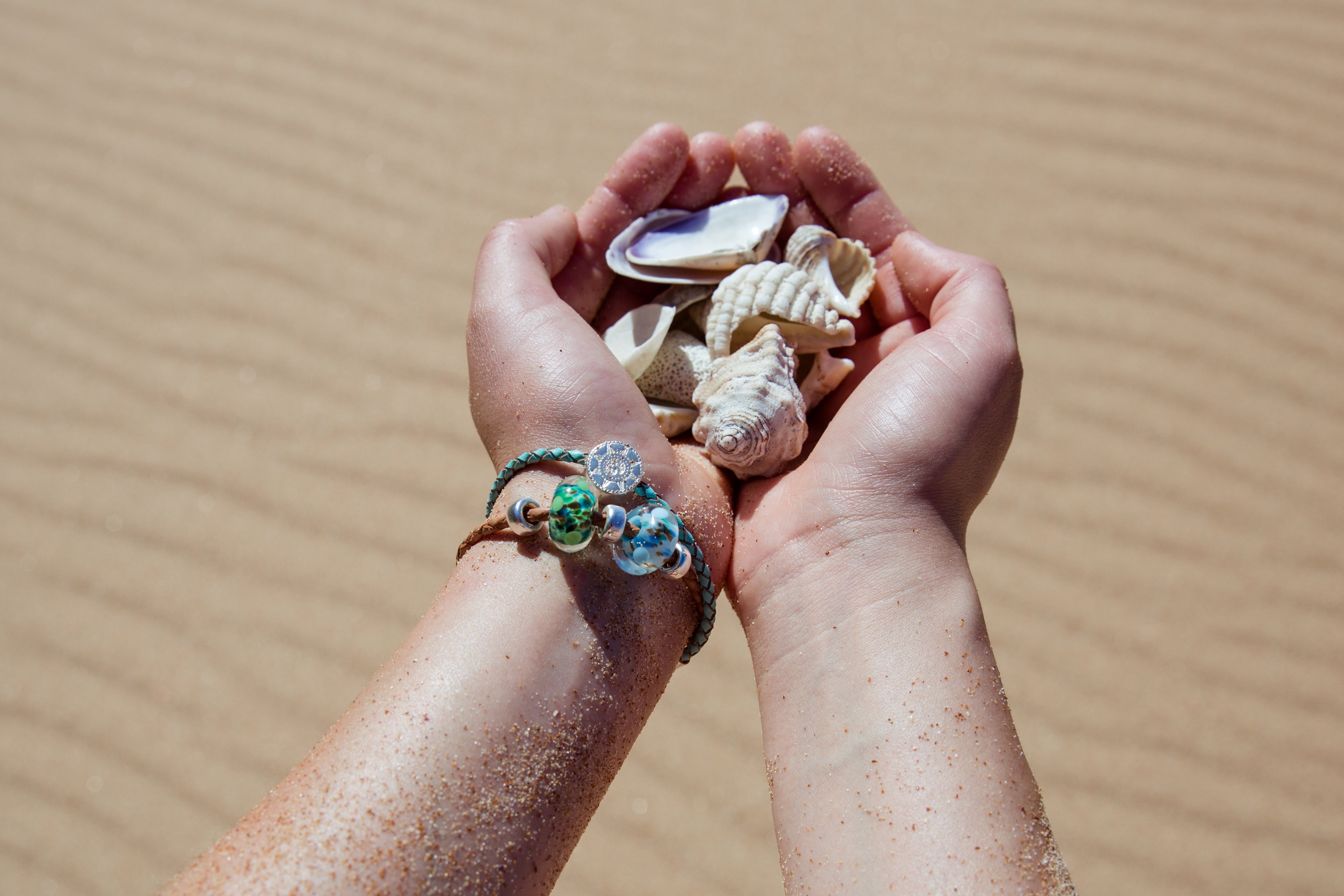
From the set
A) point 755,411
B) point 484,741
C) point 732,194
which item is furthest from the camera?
point 732,194

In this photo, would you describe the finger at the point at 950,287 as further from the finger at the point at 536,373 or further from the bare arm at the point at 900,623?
the finger at the point at 536,373

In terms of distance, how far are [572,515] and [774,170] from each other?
3.89ft

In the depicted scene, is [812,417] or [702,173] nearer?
[812,417]

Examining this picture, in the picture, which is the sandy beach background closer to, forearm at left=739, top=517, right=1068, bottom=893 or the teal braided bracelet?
forearm at left=739, top=517, right=1068, bottom=893

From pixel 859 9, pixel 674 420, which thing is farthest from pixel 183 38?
pixel 674 420

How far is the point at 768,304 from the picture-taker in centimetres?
202

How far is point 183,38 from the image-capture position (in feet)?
13.9

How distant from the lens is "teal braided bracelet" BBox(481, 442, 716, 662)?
5.08ft

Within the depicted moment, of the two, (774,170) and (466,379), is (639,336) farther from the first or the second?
(466,379)

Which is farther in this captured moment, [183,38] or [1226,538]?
[183,38]

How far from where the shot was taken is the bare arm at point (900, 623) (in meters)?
1.43

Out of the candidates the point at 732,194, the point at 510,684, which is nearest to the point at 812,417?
the point at 732,194

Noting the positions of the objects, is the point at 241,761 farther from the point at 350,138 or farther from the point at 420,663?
the point at 350,138

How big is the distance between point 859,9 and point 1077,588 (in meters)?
2.74
